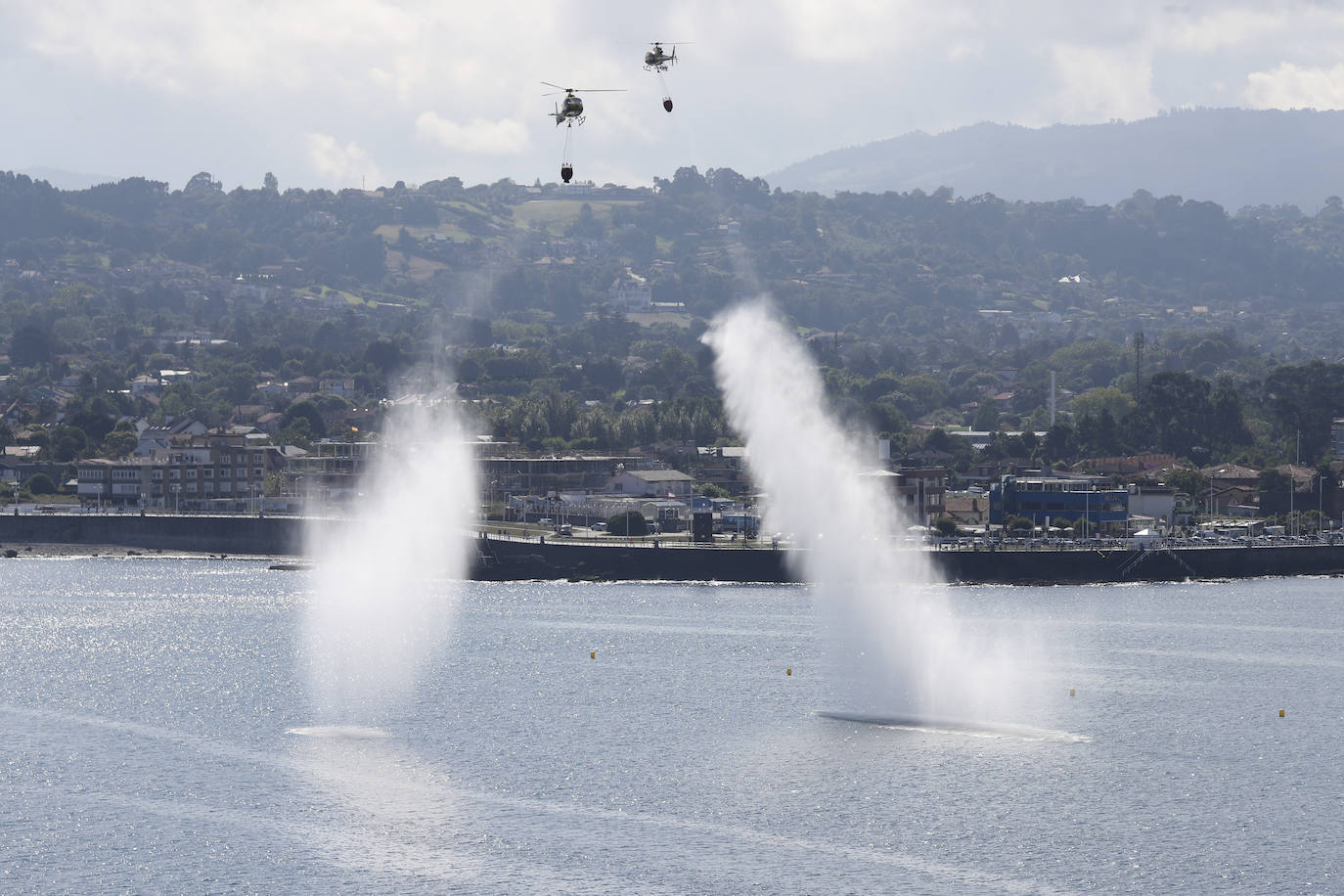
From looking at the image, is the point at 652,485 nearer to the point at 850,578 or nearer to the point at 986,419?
the point at 850,578

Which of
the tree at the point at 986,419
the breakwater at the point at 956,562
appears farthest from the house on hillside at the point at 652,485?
the tree at the point at 986,419

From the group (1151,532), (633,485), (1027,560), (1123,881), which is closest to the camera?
(1123,881)

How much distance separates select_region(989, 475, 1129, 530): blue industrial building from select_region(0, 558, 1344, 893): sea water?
96.2 feet

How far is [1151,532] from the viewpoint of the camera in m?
91.5

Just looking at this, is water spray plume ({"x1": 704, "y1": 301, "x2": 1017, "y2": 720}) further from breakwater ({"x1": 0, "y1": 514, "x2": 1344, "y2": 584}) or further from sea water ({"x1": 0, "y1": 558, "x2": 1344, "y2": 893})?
breakwater ({"x1": 0, "y1": 514, "x2": 1344, "y2": 584})

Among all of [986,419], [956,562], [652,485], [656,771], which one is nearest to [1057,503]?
[956,562]

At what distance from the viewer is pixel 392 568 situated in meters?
91.3

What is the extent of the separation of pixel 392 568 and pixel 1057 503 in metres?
33.7

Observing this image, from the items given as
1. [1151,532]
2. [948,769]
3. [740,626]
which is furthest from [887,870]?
[1151,532]

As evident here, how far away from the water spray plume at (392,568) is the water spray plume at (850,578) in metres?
13.0

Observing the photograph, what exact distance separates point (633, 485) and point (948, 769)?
7338cm

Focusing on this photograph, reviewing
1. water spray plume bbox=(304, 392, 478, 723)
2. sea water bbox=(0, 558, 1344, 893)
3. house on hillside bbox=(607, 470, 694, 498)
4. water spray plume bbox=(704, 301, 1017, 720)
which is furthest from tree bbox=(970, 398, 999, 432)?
sea water bbox=(0, 558, 1344, 893)

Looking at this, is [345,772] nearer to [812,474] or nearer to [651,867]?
[651,867]

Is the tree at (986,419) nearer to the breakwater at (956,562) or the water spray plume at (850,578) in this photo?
the breakwater at (956,562)
